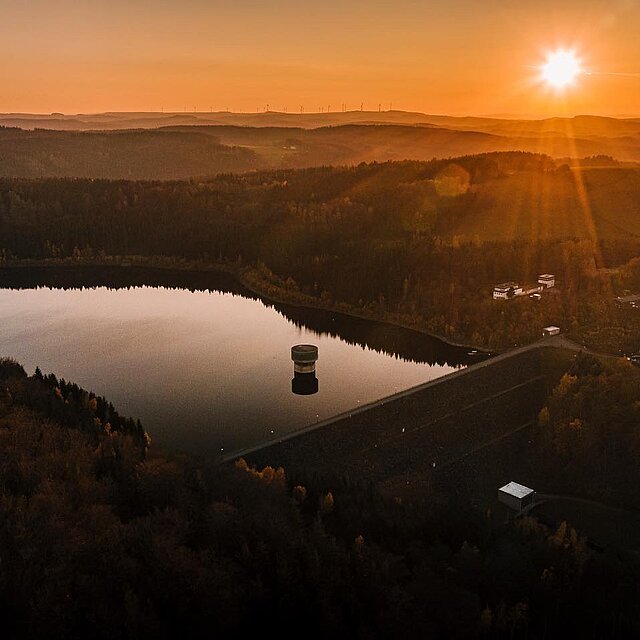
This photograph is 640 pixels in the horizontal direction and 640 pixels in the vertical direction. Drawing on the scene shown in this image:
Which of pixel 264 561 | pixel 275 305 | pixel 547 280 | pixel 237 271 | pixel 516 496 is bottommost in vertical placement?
pixel 516 496

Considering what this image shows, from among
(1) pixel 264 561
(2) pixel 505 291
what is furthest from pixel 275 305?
(1) pixel 264 561

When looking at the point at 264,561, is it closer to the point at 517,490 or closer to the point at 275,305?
the point at 517,490

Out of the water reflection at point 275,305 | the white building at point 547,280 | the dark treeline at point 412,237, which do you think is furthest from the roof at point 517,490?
the white building at point 547,280

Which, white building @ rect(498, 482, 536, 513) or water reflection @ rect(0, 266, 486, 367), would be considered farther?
water reflection @ rect(0, 266, 486, 367)

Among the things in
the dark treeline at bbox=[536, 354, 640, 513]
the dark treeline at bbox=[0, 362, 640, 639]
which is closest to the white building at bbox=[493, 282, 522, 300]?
the dark treeline at bbox=[536, 354, 640, 513]

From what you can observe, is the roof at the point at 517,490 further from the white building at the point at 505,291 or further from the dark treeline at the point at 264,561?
the white building at the point at 505,291

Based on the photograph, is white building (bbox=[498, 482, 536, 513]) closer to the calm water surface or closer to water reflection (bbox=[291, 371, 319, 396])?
the calm water surface

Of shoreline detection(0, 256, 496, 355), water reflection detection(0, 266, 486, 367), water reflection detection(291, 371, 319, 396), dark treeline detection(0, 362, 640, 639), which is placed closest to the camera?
dark treeline detection(0, 362, 640, 639)
